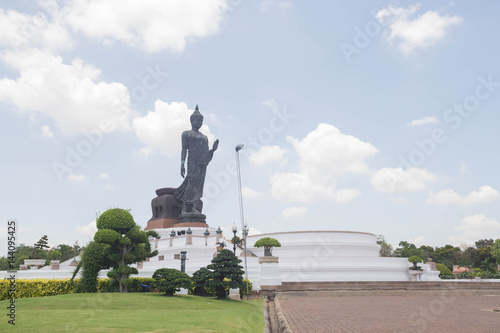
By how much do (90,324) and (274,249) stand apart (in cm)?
2590

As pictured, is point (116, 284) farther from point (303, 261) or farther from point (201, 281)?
point (303, 261)

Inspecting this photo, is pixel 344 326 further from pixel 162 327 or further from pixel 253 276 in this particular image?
pixel 253 276

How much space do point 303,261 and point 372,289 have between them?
9.16 meters

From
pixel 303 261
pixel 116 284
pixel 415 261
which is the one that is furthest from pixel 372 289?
pixel 116 284

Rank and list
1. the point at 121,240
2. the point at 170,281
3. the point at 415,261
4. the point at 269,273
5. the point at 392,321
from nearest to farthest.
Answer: the point at 392,321, the point at 170,281, the point at 269,273, the point at 121,240, the point at 415,261

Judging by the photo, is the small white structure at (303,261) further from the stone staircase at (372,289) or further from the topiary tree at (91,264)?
the topiary tree at (91,264)

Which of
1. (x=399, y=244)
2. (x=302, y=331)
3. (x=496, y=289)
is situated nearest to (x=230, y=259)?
(x=302, y=331)

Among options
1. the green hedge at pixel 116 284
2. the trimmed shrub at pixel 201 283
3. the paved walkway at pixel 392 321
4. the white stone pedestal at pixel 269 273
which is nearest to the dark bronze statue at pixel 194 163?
the green hedge at pixel 116 284

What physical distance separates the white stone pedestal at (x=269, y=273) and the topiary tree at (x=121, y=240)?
7.07m

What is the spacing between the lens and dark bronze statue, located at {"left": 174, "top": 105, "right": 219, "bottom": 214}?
45844mm

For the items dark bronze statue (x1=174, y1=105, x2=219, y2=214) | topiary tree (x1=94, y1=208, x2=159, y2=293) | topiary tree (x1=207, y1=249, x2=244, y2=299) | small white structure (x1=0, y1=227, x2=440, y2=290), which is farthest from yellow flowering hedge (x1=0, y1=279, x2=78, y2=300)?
dark bronze statue (x1=174, y1=105, x2=219, y2=214)

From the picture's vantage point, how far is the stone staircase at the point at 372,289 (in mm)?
19156

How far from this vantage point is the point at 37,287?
2220 cm

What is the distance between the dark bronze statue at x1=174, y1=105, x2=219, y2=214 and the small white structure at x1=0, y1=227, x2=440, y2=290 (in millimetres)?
8815
